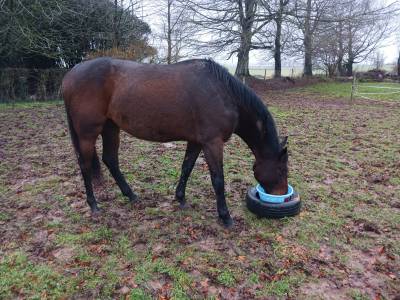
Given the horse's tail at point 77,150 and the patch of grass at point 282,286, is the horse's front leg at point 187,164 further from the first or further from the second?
the patch of grass at point 282,286

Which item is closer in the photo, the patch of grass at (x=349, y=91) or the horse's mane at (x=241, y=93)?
the horse's mane at (x=241, y=93)

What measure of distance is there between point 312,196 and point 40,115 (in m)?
7.86

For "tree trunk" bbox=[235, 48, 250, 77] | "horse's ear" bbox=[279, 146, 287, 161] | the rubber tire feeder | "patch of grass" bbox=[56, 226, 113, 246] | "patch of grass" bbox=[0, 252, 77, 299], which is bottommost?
"patch of grass" bbox=[0, 252, 77, 299]

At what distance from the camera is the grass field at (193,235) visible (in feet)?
7.37

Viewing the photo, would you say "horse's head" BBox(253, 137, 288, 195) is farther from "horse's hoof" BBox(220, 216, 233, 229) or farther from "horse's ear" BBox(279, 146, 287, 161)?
"horse's hoof" BBox(220, 216, 233, 229)

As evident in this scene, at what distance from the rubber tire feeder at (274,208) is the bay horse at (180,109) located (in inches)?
5.7

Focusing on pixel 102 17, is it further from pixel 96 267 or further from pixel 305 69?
pixel 305 69

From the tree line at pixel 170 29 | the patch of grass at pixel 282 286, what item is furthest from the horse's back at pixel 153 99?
the tree line at pixel 170 29

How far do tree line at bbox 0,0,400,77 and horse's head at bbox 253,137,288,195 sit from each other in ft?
30.7

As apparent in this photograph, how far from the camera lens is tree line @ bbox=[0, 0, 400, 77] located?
1064 centimetres

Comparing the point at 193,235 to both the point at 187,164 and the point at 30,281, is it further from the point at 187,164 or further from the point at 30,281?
the point at 30,281

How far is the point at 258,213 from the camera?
3.20 meters

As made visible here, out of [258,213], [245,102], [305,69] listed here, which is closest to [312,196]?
[258,213]

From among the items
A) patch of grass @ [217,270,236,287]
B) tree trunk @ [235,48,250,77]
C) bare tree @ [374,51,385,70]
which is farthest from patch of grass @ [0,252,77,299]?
bare tree @ [374,51,385,70]
